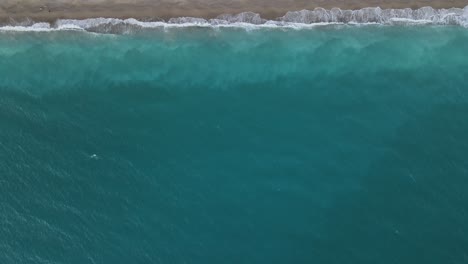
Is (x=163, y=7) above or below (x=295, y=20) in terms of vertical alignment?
above

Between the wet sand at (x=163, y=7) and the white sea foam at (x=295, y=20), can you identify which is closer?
the white sea foam at (x=295, y=20)

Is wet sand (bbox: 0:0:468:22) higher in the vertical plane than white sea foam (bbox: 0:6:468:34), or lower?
higher

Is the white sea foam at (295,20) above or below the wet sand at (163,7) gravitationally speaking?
below

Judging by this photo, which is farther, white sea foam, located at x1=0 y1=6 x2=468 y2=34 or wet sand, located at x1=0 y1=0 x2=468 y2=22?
wet sand, located at x1=0 y1=0 x2=468 y2=22

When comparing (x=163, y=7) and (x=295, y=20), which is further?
(x=163, y=7)
